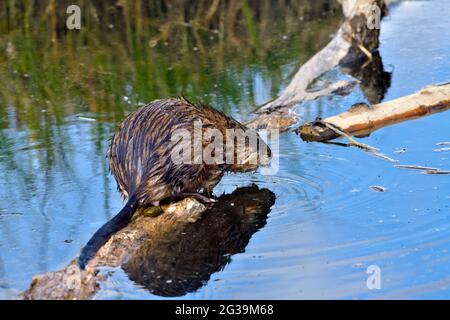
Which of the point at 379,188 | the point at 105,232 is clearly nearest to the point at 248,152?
the point at 379,188

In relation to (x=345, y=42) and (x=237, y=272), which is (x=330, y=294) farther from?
(x=345, y=42)

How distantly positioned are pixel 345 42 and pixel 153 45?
1999 millimetres

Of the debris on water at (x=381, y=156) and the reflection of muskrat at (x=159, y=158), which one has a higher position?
the reflection of muskrat at (x=159, y=158)

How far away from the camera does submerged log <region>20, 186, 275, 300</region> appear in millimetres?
4000

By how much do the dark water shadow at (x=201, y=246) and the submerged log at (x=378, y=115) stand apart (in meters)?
0.97

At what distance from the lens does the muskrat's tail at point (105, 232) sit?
4.19 meters

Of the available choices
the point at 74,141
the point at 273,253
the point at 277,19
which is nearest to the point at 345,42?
the point at 277,19

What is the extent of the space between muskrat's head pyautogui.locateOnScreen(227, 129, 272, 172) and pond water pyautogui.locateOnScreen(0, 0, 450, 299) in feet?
0.30

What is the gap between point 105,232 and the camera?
436 cm

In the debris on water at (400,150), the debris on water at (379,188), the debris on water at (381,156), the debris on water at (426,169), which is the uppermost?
the debris on water at (426,169)

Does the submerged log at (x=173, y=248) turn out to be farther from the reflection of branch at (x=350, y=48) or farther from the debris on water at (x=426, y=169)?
the reflection of branch at (x=350, y=48)

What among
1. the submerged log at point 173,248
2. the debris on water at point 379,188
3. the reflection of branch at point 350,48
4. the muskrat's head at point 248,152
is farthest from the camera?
the reflection of branch at point 350,48

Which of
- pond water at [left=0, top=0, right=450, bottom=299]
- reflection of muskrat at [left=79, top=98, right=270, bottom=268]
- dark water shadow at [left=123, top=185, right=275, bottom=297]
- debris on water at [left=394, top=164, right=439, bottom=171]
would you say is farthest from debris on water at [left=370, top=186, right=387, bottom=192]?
reflection of muskrat at [left=79, top=98, right=270, bottom=268]

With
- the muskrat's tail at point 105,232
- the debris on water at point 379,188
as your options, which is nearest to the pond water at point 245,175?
the debris on water at point 379,188
